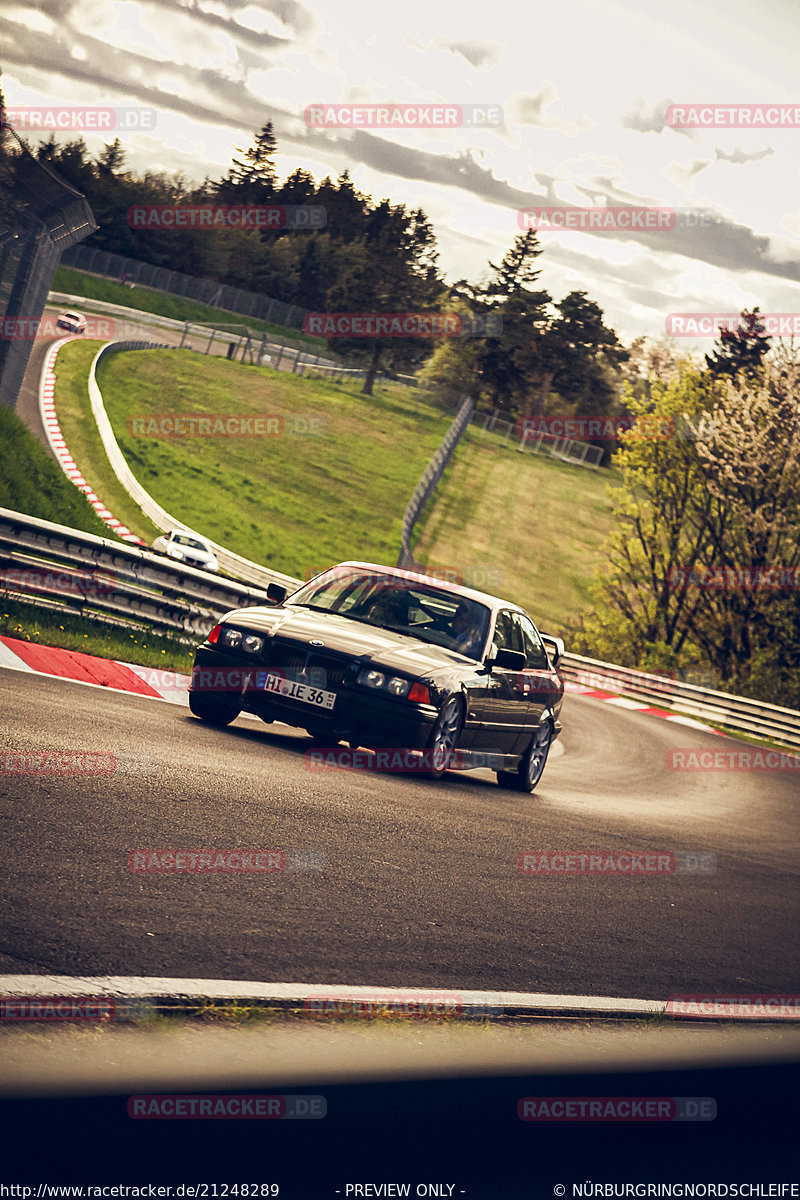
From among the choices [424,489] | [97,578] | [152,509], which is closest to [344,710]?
[97,578]

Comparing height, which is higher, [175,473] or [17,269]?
[17,269]

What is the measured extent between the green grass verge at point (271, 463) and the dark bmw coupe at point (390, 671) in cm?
→ 2326

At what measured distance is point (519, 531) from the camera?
55938 mm

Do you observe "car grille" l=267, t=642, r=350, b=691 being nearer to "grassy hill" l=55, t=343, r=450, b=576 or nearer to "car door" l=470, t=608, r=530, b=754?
"car door" l=470, t=608, r=530, b=754

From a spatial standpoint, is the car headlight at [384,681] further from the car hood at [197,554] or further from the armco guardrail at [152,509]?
the car hood at [197,554]

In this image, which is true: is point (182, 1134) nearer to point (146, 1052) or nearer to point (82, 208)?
point (146, 1052)

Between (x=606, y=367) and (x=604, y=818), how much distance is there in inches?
3804

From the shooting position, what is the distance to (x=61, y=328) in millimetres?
54938

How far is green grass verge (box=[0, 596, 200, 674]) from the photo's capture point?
10859mm

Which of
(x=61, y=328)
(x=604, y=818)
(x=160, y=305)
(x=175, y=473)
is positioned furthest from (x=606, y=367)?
(x=604, y=818)

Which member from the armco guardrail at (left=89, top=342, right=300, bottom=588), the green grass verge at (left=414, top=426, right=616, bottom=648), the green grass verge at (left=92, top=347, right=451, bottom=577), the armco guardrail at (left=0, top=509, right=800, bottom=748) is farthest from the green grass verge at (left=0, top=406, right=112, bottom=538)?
the green grass verge at (left=414, top=426, right=616, bottom=648)

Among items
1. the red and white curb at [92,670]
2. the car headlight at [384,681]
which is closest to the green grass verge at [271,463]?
the red and white curb at [92,670]

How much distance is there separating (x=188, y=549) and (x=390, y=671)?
22.4 meters

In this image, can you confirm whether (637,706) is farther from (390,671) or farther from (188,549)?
(390,671)
